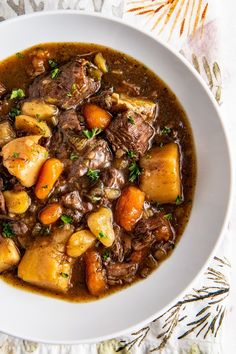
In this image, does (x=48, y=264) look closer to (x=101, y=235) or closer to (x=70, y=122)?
(x=101, y=235)

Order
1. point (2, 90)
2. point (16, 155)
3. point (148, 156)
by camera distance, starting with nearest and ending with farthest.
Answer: point (16, 155) → point (148, 156) → point (2, 90)

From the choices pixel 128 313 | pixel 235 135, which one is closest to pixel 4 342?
pixel 128 313

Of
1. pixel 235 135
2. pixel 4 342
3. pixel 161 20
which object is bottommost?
pixel 4 342

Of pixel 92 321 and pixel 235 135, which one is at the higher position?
pixel 235 135

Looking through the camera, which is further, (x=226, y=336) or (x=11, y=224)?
(x=226, y=336)

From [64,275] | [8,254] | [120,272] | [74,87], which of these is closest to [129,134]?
[74,87]

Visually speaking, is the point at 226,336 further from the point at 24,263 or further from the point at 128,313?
the point at 24,263

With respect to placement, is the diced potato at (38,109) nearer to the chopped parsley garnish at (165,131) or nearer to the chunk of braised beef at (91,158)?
the chunk of braised beef at (91,158)
